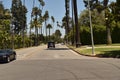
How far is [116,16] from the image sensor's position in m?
36.8

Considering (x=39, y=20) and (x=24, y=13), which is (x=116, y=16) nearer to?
(x=24, y=13)

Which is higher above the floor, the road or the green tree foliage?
the green tree foliage

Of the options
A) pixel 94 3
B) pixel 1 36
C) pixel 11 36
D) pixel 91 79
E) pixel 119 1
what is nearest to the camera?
pixel 91 79

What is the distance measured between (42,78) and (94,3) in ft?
189

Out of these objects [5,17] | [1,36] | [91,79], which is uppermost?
[5,17]

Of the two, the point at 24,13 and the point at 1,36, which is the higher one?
the point at 24,13

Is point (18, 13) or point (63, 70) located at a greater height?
point (18, 13)

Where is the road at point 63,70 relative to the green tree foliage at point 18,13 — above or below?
below

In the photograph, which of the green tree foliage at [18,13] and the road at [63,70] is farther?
the green tree foliage at [18,13]

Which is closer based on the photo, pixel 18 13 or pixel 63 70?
pixel 63 70

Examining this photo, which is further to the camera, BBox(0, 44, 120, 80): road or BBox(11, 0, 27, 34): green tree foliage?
BBox(11, 0, 27, 34): green tree foliage

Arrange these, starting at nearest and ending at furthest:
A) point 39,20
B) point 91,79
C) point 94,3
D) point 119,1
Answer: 1. point 91,79
2. point 119,1
3. point 94,3
4. point 39,20

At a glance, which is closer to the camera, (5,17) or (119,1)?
(119,1)

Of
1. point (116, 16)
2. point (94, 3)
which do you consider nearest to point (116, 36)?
point (94, 3)
